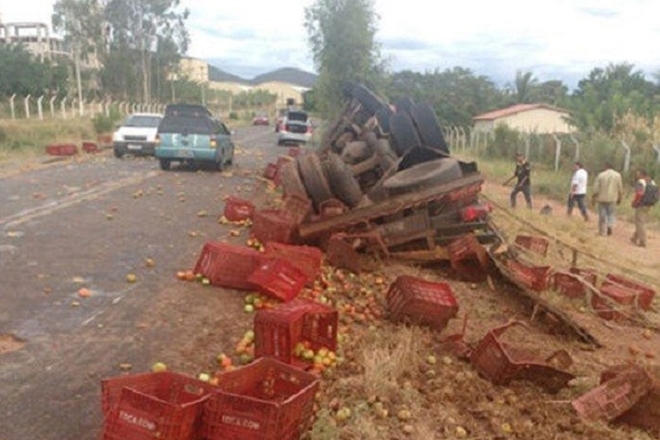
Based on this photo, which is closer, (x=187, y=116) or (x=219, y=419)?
(x=219, y=419)

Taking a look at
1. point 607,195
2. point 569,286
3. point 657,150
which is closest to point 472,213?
point 569,286

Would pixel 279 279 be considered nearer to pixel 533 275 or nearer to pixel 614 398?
pixel 614 398

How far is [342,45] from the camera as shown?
98.1ft

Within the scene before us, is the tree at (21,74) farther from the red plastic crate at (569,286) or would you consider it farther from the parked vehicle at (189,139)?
the red plastic crate at (569,286)

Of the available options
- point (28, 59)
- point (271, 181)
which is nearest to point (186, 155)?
point (271, 181)

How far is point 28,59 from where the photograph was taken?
49.7m

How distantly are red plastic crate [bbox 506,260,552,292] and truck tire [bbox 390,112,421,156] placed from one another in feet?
11.6

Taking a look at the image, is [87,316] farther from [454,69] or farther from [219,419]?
[454,69]

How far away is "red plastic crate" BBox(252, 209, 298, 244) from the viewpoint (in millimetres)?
10430

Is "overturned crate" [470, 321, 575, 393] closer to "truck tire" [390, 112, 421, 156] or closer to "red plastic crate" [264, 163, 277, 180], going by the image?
"truck tire" [390, 112, 421, 156]

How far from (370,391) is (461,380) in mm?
1088

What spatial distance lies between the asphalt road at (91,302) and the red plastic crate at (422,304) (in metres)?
1.78

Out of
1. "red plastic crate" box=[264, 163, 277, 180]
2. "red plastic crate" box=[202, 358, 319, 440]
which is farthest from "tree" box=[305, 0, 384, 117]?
"red plastic crate" box=[202, 358, 319, 440]

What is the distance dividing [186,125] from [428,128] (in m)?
10.9
